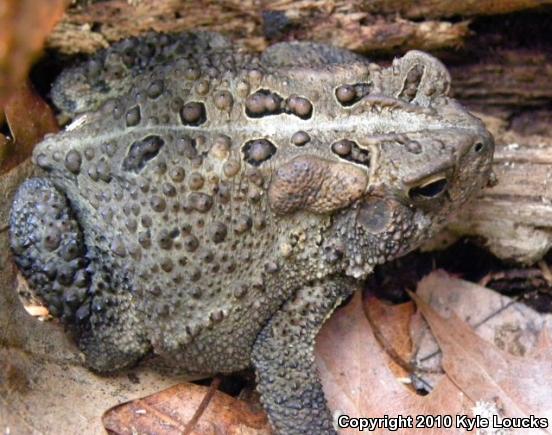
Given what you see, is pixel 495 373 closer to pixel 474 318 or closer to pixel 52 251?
pixel 474 318

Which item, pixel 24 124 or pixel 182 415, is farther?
pixel 24 124

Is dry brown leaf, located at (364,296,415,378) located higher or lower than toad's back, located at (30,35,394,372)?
lower

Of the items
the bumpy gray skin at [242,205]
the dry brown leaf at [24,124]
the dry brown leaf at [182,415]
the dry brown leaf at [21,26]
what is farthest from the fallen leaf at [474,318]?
the dry brown leaf at [21,26]

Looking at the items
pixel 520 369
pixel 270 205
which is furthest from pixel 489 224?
pixel 270 205

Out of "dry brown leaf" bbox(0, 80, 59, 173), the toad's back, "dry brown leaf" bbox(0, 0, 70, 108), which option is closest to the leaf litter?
the toad's back

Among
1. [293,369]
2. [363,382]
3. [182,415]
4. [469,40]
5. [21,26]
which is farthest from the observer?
[469,40]

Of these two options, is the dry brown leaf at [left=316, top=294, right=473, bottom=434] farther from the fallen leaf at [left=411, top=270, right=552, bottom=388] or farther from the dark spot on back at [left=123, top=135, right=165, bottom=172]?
the dark spot on back at [left=123, top=135, right=165, bottom=172]

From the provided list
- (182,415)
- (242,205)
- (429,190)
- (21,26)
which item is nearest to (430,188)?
(429,190)
